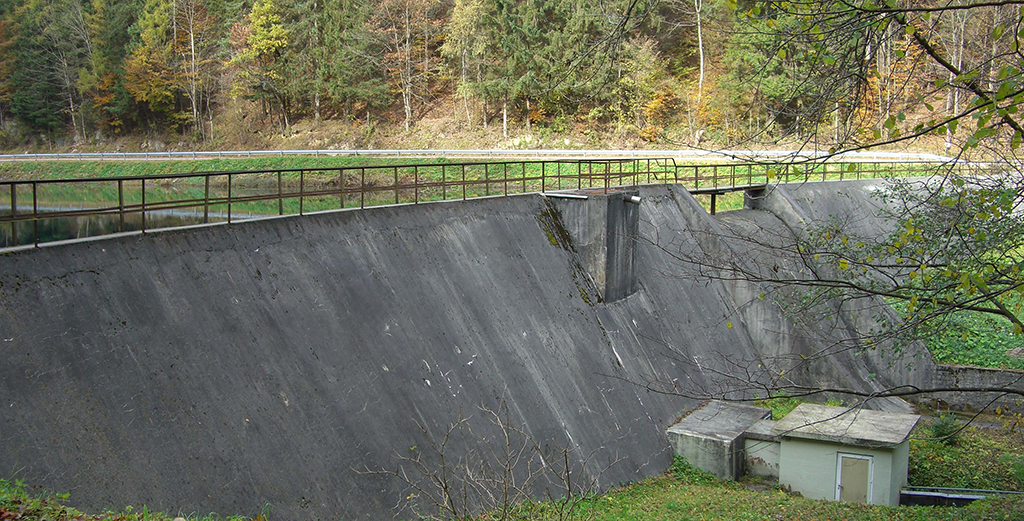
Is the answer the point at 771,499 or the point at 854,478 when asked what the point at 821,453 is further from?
the point at 771,499

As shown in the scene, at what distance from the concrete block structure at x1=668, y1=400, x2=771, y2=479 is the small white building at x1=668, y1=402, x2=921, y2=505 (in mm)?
18

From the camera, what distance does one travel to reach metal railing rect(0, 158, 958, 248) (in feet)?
32.1

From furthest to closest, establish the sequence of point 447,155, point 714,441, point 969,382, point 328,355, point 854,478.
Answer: point 447,155, point 969,382, point 714,441, point 854,478, point 328,355

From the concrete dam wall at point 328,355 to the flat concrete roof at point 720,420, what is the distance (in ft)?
Answer: 1.34

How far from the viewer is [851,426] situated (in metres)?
14.7

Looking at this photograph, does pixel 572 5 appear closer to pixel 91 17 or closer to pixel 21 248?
pixel 91 17

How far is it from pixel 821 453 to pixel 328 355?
9128 mm

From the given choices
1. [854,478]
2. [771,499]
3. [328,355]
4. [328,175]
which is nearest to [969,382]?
[854,478]

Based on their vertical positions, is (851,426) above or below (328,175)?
below

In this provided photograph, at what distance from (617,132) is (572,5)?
7.95 meters

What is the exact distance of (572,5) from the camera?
41.6 metres

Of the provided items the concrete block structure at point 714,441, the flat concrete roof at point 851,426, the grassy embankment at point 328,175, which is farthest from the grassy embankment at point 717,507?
the grassy embankment at point 328,175

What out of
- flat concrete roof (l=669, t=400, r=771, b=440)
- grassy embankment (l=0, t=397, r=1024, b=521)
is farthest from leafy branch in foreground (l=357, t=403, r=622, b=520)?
flat concrete roof (l=669, t=400, r=771, b=440)

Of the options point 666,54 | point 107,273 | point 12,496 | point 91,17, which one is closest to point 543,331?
point 107,273
